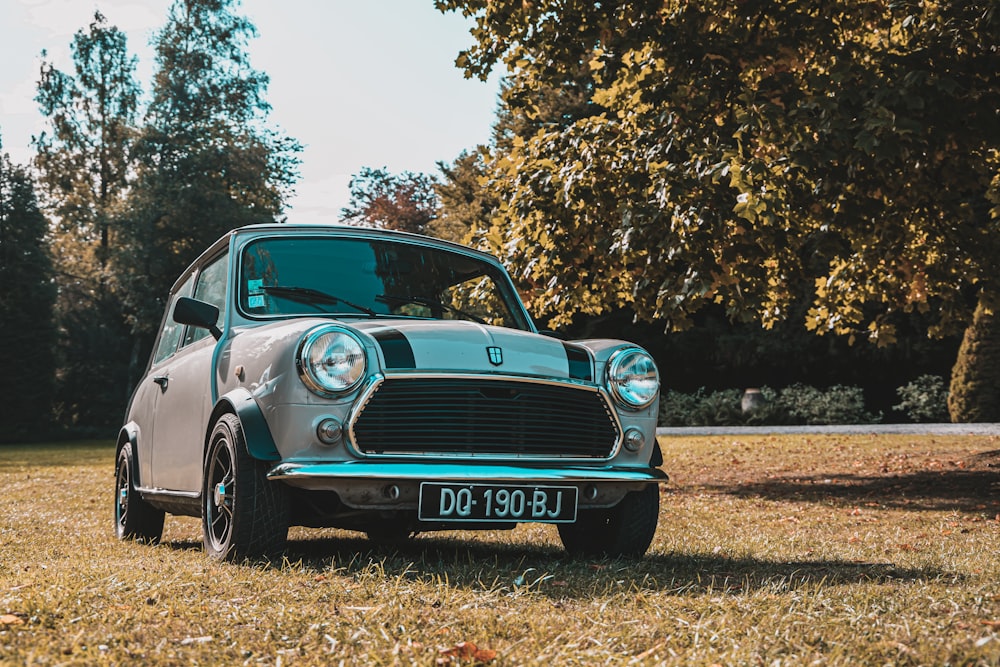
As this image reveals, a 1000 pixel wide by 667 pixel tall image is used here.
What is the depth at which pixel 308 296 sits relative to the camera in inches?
224

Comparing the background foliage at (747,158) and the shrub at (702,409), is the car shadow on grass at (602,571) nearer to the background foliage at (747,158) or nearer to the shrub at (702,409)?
the background foliage at (747,158)

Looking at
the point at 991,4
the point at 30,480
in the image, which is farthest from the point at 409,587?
the point at 30,480

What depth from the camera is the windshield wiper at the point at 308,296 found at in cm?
566

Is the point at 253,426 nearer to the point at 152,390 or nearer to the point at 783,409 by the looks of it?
the point at 152,390

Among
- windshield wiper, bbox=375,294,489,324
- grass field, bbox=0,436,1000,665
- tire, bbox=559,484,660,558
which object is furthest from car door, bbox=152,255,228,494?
tire, bbox=559,484,660,558

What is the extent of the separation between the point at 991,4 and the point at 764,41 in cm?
263

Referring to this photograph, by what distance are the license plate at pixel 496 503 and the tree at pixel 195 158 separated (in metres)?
33.7

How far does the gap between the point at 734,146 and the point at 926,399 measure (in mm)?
17776

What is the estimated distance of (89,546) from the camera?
6781 millimetres

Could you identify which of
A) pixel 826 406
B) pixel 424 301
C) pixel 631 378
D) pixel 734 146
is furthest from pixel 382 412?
pixel 826 406

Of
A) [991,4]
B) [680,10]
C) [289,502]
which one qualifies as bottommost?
[289,502]

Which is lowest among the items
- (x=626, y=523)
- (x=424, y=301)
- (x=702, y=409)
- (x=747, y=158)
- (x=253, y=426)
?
(x=702, y=409)

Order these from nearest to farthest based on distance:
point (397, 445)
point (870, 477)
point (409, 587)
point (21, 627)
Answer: point (21, 627), point (409, 587), point (397, 445), point (870, 477)

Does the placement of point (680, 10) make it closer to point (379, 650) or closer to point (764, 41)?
point (764, 41)
